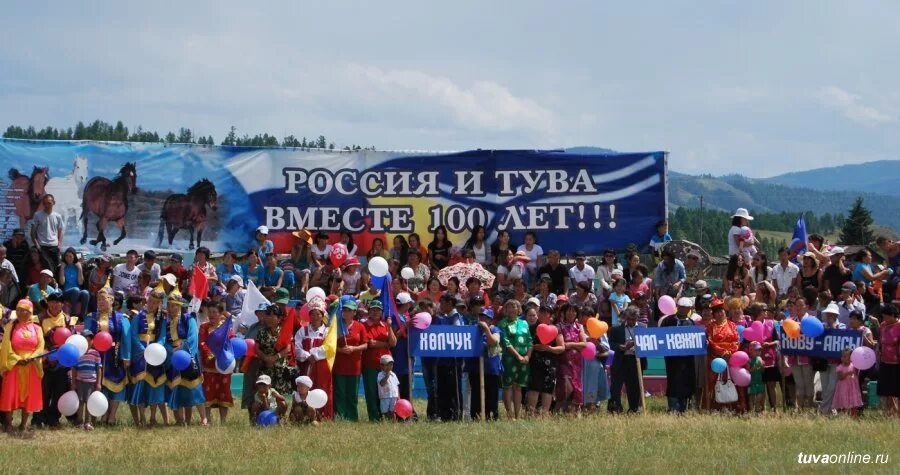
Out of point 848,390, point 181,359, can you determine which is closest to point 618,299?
point 848,390

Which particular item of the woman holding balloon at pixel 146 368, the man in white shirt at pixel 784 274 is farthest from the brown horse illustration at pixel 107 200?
the man in white shirt at pixel 784 274

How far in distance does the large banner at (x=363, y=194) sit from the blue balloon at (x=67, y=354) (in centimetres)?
724

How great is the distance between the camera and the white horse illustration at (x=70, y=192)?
21.8 metres

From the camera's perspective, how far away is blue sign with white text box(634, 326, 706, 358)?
663 inches

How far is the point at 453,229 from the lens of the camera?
74.7ft

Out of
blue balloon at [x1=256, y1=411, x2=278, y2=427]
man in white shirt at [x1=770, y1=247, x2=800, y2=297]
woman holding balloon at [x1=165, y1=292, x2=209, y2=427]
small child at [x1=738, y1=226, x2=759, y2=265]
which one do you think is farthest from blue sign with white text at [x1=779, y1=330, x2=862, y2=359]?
woman holding balloon at [x1=165, y1=292, x2=209, y2=427]

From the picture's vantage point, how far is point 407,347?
16.9 m

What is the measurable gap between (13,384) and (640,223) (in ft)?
40.5

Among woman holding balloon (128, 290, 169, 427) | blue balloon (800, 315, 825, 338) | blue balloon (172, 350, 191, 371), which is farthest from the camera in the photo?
blue balloon (800, 315, 825, 338)

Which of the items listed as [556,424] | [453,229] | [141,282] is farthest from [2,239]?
[556,424]

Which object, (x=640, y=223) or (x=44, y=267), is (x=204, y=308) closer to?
(x=44, y=267)

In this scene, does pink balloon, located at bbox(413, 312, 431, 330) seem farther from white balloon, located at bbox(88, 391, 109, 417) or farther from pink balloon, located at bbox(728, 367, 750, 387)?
pink balloon, located at bbox(728, 367, 750, 387)

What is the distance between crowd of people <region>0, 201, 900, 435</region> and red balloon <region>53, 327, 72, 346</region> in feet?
0.09

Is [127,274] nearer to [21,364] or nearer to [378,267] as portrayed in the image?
[21,364]
